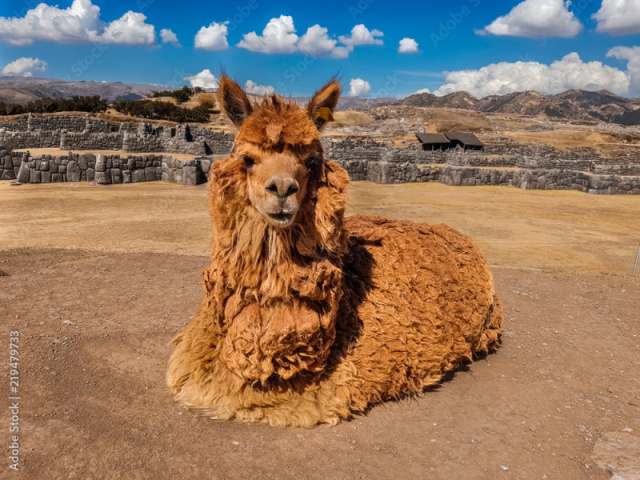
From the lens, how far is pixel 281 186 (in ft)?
8.91

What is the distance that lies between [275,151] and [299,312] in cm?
114

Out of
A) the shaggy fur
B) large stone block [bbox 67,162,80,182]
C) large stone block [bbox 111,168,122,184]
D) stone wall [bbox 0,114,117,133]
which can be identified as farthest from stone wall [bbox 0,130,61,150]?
the shaggy fur

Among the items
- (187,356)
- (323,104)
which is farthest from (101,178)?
(323,104)

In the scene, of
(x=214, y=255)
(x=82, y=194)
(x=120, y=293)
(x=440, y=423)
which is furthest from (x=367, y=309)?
(x=82, y=194)

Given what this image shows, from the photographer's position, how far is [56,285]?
6.00 m

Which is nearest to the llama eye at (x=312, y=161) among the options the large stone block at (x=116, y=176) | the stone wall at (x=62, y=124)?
the large stone block at (x=116, y=176)

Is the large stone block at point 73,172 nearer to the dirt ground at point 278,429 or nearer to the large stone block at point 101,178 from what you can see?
the large stone block at point 101,178

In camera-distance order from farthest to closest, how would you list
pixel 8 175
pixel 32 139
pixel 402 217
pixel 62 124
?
pixel 62 124
pixel 32 139
pixel 8 175
pixel 402 217

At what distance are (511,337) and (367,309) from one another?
2.59 m

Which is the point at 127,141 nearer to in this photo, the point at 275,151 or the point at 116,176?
the point at 116,176

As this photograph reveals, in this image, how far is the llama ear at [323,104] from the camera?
10.5ft

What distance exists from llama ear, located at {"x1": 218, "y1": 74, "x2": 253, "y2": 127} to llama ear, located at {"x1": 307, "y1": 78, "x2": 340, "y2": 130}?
1.48 ft

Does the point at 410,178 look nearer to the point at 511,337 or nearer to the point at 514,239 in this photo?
the point at 514,239

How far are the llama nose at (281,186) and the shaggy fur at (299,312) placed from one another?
0.28 metres
